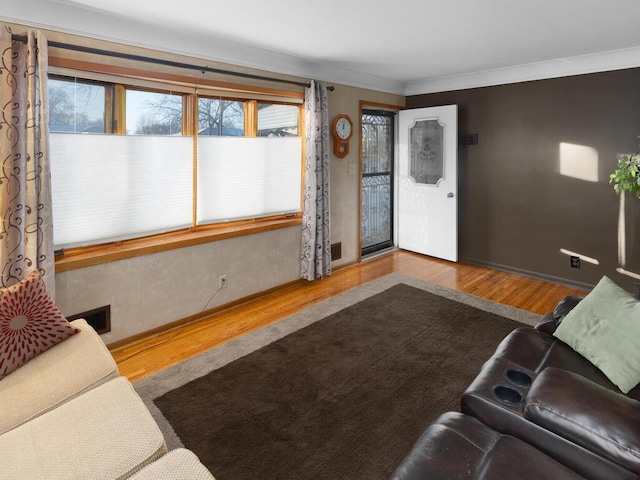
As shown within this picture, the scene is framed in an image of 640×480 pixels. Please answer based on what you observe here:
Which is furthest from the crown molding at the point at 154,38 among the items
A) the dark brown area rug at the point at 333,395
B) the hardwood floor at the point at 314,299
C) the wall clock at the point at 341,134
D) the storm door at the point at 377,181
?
the dark brown area rug at the point at 333,395

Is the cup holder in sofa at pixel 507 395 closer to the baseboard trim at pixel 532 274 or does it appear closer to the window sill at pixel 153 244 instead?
the window sill at pixel 153 244

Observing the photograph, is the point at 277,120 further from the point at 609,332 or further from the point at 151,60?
the point at 609,332

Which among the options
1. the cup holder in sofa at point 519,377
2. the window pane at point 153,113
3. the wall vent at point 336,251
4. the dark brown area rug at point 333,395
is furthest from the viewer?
the wall vent at point 336,251

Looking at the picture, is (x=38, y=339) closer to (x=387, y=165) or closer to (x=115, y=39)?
(x=115, y=39)

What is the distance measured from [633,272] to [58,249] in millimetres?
5096

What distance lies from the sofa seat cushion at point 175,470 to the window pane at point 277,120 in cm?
314

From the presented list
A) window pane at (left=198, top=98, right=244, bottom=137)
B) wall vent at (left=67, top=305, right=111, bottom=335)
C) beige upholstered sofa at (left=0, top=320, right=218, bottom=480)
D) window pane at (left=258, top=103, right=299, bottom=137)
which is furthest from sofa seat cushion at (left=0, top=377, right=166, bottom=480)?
window pane at (left=258, top=103, right=299, bottom=137)

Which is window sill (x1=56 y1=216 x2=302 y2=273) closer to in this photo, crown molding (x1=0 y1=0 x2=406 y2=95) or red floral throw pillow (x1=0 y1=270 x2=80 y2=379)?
red floral throw pillow (x1=0 y1=270 x2=80 y2=379)

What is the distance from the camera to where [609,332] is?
1.86 metres

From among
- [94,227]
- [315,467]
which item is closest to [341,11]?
[94,227]

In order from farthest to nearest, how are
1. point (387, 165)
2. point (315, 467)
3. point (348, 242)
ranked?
point (387, 165) < point (348, 242) < point (315, 467)

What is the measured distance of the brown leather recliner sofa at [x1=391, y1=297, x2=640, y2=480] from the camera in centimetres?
119

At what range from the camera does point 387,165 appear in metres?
5.63

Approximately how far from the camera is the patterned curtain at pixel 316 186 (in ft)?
13.3
